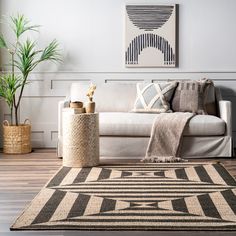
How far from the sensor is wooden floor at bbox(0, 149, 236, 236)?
2.86 m

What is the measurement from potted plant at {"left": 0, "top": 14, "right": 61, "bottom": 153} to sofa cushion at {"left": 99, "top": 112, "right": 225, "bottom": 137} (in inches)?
37.6

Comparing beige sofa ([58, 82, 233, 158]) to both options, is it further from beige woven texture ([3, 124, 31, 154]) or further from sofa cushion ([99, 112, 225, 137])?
beige woven texture ([3, 124, 31, 154])

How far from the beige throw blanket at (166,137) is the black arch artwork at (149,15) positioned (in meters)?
1.21

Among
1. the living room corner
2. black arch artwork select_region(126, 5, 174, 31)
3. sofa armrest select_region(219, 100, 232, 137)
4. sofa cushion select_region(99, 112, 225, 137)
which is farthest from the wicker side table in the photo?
black arch artwork select_region(126, 5, 174, 31)

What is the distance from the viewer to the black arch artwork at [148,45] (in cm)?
596

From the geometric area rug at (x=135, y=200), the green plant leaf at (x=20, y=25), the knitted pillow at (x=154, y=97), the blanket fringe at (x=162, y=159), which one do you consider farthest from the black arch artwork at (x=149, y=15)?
the geometric area rug at (x=135, y=200)

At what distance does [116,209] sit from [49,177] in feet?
3.89

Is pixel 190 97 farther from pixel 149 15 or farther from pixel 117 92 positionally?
pixel 149 15

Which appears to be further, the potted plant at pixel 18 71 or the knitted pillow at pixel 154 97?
the potted plant at pixel 18 71

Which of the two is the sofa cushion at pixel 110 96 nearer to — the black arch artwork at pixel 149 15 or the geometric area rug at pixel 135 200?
the black arch artwork at pixel 149 15

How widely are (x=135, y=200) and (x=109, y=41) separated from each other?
285 cm

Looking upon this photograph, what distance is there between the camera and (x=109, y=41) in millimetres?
6027

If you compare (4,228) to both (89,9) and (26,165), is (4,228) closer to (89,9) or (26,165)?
(26,165)

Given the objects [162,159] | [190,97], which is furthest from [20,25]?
[162,159]
